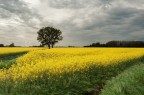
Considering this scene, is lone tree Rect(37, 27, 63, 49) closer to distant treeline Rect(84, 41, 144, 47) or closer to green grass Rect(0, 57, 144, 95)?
distant treeline Rect(84, 41, 144, 47)

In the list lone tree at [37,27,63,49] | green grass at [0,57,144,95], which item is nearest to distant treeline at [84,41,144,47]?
lone tree at [37,27,63,49]

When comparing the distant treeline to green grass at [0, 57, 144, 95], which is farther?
the distant treeline

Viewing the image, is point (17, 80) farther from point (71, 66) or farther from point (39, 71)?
point (71, 66)

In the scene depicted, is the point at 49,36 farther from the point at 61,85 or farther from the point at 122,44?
the point at 61,85

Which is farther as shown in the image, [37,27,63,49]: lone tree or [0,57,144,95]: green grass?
[37,27,63,49]: lone tree

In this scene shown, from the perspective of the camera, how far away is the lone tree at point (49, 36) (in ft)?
266

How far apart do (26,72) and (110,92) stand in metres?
5.17

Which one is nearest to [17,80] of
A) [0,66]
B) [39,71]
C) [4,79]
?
[4,79]

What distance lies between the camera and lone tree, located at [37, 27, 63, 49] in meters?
81.1

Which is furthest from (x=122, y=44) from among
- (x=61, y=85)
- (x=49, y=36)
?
(x=61, y=85)

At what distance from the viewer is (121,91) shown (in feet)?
36.3

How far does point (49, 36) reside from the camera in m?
82.4

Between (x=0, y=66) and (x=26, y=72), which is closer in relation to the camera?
(x=26, y=72)

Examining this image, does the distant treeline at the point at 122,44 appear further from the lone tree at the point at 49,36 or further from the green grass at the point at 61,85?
the green grass at the point at 61,85
